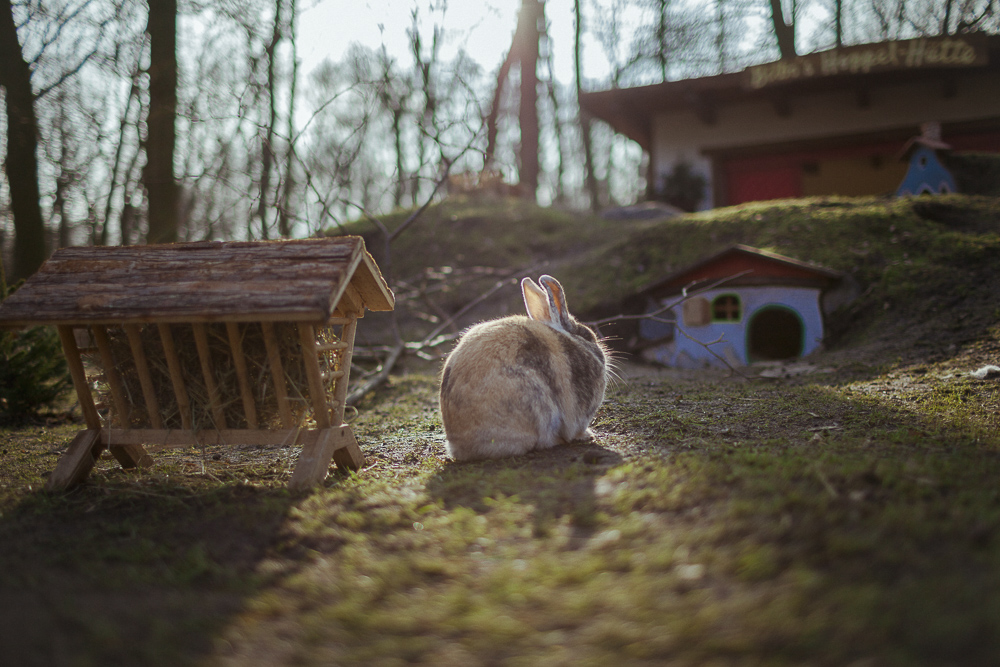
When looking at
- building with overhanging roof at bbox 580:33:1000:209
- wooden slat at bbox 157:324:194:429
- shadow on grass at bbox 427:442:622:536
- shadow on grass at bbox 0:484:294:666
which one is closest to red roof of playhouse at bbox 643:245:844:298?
shadow on grass at bbox 427:442:622:536

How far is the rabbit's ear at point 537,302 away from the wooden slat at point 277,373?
1792 millimetres

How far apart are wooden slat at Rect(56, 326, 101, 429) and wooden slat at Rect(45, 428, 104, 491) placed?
0.27 feet

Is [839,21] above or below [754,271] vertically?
above

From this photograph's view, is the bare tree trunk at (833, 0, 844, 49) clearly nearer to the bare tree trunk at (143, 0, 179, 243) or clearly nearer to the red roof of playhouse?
the red roof of playhouse

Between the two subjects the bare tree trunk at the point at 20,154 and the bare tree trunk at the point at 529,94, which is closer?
the bare tree trunk at the point at 20,154

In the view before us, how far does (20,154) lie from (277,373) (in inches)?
283

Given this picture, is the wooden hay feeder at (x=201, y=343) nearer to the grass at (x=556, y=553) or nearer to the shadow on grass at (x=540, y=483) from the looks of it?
the grass at (x=556, y=553)

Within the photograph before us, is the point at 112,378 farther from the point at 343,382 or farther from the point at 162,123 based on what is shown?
the point at 162,123

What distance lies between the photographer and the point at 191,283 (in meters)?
3.37

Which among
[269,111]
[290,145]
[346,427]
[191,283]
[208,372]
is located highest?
[269,111]

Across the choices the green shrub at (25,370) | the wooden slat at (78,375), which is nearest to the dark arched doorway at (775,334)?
the wooden slat at (78,375)

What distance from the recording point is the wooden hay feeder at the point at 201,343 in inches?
130

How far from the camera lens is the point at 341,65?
1406 centimetres

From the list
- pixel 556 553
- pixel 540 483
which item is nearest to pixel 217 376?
pixel 540 483
